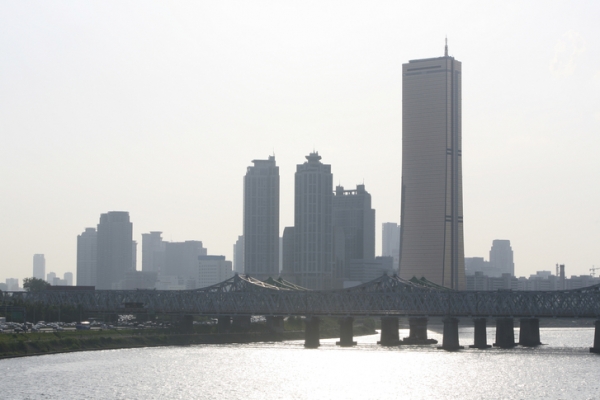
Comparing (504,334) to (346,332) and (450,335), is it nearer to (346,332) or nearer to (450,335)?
(450,335)

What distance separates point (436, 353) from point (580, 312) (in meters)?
27.3

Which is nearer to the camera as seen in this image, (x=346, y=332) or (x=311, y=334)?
(x=311, y=334)

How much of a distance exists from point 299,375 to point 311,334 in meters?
58.6

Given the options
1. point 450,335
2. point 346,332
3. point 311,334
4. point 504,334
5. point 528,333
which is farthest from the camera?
point 346,332

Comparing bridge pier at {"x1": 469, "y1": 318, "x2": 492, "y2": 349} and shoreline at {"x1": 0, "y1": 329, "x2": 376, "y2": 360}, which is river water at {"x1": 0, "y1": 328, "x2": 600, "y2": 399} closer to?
shoreline at {"x1": 0, "y1": 329, "x2": 376, "y2": 360}

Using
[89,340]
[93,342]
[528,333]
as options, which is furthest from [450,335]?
[89,340]

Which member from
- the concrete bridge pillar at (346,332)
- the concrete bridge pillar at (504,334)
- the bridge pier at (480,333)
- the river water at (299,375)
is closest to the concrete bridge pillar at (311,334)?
the concrete bridge pillar at (346,332)

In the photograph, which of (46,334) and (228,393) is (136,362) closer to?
(46,334)

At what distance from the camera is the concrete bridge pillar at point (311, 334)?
189875mm

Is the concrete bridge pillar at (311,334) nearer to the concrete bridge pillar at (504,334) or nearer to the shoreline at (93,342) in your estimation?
the shoreline at (93,342)

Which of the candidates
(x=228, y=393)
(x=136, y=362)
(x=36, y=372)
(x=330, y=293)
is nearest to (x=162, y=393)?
(x=228, y=393)

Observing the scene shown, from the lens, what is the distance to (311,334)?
191375 mm

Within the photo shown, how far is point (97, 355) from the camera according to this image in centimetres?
15400

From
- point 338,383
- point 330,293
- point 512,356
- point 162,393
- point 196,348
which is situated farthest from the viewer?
point 330,293
